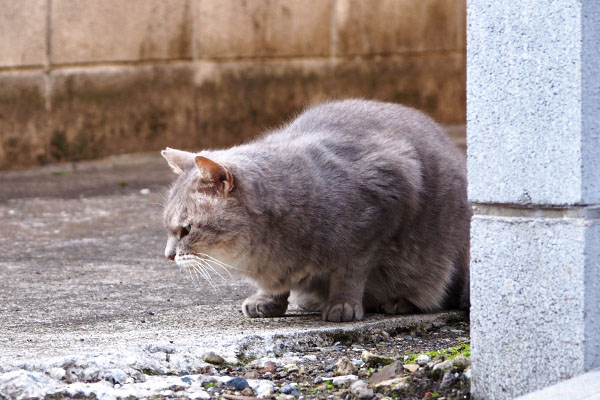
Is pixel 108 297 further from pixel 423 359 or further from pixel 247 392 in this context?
pixel 423 359

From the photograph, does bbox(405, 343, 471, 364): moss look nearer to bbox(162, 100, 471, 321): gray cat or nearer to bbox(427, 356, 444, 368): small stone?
bbox(427, 356, 444, 368): small stone

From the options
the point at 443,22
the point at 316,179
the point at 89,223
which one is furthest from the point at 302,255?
the point at 443,22

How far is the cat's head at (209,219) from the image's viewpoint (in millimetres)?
3467

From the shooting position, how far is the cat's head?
136 inches

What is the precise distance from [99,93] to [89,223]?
1.99 metres

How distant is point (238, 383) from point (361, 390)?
36 cm

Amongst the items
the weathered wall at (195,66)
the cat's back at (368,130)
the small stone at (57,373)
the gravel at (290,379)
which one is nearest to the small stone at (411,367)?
the gravel at (290,379)

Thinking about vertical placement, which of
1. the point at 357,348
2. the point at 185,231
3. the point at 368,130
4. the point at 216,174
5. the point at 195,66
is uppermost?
the point at 195,66

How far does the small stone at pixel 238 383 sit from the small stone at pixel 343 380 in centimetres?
25

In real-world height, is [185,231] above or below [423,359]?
above

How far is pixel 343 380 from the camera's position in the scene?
2.85 meters

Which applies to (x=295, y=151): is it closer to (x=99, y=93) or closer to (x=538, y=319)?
(x=538, y=319)

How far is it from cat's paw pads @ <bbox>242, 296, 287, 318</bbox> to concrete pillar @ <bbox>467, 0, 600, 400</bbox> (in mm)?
1253

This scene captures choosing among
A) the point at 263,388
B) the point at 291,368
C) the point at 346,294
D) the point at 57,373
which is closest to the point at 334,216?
the point at 346,294
